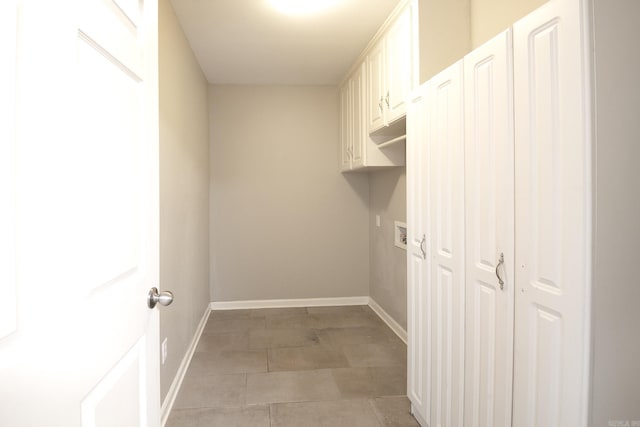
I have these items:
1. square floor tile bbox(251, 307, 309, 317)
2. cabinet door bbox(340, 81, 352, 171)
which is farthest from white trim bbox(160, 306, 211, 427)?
cabinet door bbox(340, 81, 352, 171)

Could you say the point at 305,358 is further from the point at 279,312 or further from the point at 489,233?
the point at 489,233

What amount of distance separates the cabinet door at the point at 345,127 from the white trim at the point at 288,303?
5.08ft

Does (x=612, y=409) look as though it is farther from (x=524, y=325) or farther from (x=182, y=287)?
(x=182, y=287)

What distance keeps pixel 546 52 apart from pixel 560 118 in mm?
214

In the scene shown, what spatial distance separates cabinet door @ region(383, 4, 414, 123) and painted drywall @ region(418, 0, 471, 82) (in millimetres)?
122

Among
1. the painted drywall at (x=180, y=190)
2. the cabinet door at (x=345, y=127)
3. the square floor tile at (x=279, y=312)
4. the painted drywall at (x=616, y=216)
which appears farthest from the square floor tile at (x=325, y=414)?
the cabinet door at (x=345, y=127)

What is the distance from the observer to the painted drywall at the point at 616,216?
3.58ft

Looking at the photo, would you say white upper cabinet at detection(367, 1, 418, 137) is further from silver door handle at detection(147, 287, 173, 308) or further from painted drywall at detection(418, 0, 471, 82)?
silver door handle at detection(147, 287, 173, 308)

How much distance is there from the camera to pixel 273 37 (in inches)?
130

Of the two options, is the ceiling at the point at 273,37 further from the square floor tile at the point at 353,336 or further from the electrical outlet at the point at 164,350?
the square floor tile at the point at 353,336

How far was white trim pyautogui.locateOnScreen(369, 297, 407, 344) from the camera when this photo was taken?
3650 millimetres

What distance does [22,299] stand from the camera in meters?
0.58

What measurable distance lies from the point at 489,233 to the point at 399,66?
1600mm

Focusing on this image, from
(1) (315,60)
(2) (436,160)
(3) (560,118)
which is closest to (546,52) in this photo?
(3) (560,118)
